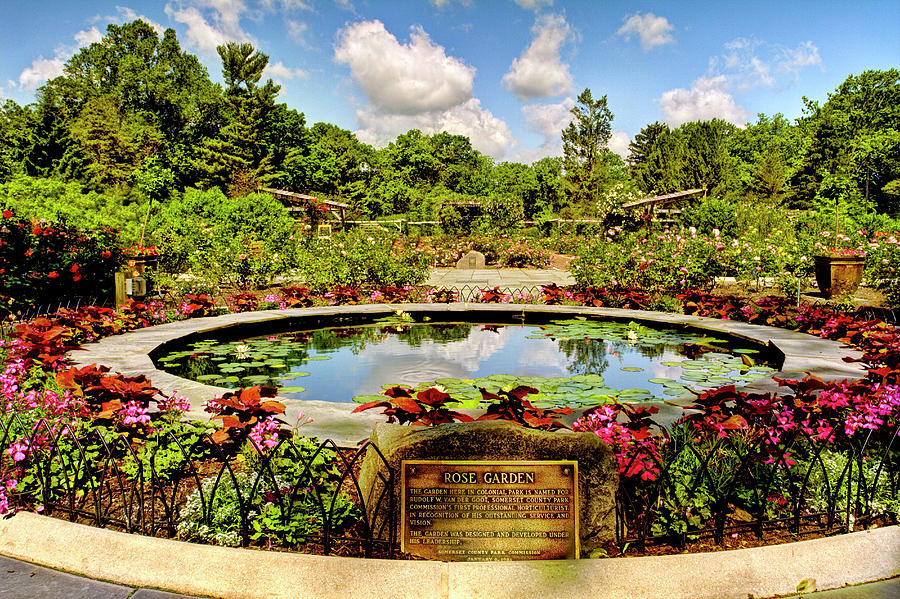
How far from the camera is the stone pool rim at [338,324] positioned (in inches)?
143

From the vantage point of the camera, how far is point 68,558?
7.67 feet

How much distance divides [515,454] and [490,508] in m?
0.22

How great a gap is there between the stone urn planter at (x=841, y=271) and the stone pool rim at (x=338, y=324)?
14.6 ft

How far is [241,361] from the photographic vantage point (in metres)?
6.07

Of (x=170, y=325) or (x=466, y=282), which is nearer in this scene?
(x=170, y=325)

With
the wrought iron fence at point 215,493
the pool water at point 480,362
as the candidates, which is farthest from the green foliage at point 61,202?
the wrought iron fence at point 215,493

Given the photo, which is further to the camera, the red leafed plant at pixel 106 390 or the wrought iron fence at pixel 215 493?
the red leafed plant at pixel 106 390

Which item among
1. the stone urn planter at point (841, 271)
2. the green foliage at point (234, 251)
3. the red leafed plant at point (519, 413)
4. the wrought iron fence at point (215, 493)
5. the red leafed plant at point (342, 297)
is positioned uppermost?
the green foliage at point (234, 251)

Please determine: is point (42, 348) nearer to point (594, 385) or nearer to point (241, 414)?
point (241, 414)

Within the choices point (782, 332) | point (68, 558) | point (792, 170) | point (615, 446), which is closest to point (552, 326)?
point (782, 332)

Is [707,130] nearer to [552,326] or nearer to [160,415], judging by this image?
[552,326]

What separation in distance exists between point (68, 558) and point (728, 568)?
97.5 inches

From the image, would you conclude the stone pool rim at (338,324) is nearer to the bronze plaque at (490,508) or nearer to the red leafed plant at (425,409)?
the red leafed plant at (425,409)

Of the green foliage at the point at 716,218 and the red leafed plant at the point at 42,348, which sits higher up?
the green foliage at the point at 716,218
